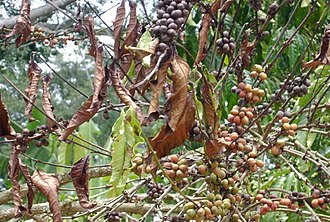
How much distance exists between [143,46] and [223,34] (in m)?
0.25

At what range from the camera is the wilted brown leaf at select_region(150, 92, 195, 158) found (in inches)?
26.8

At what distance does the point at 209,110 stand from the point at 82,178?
0.20 meters

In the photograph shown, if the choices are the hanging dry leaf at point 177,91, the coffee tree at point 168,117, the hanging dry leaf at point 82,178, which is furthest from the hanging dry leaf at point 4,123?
the hanging dry leaf at point 177,91

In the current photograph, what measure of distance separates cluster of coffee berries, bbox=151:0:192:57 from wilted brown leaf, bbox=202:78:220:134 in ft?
0.37

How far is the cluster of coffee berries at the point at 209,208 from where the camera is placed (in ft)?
2.64

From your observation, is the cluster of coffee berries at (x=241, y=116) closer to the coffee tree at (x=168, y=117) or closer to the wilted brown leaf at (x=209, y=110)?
the coffee tree at (x=168, y=117)

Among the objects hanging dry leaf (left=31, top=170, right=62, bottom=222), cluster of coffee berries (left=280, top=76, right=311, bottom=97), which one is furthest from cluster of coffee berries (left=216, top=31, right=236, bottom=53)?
hanging dry leaf (left=31, top=170, right=62, bottom=222)

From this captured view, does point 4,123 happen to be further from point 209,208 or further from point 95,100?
point 209,208

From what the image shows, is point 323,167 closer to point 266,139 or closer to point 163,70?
point 266,139

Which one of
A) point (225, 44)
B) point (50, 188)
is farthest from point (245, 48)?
point (50, 188)

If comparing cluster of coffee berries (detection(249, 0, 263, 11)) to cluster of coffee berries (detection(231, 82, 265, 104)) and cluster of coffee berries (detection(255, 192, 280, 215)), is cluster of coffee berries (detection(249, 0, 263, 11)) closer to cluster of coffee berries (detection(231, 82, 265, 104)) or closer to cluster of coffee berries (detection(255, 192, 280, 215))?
cluster of coffee berries (detection(231, 82, 265, 104))

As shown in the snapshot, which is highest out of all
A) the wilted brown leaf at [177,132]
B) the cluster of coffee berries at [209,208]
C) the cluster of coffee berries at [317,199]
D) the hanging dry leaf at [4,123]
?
the hanging dry leaf at [4,123]

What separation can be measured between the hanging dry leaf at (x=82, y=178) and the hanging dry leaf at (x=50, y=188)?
3 cm

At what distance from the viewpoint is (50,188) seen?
0.74m
